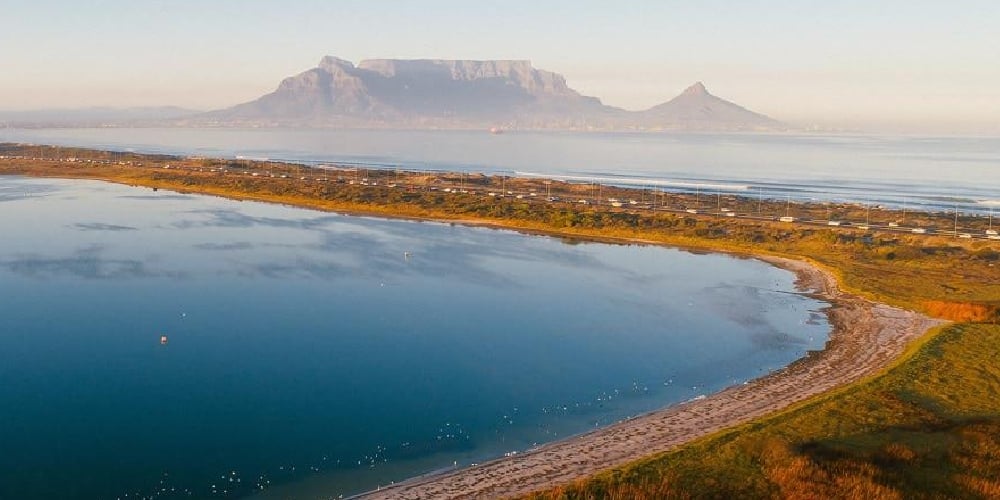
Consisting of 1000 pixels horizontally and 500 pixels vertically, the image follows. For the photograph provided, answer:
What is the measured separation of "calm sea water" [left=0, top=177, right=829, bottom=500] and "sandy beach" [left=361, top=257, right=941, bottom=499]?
136cm

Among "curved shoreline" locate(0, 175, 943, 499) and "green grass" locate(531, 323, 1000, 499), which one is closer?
"green grass" locate(531, 323, 1000, 499)

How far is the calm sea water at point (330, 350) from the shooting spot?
25.6 meters

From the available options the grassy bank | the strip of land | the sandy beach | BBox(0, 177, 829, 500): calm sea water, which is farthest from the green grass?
the grassy bank

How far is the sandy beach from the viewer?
23.0 metres

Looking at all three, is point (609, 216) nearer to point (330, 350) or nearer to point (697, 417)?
point (330, 350)

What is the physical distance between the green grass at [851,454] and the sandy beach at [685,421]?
120 centimetres

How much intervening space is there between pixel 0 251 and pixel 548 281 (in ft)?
146

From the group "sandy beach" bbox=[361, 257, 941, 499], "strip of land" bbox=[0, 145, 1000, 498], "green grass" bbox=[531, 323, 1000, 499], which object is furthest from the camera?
"strip of land" bbox=[0, 145, 1000, 498]

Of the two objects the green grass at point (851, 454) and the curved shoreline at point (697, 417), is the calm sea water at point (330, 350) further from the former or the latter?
the green grass at point (851, 454)

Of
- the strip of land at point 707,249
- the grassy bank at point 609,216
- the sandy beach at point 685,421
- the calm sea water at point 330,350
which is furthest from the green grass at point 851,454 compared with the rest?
the grassy bank at point 609,216

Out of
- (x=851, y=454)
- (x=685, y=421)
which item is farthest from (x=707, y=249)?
(x=851, y=454)

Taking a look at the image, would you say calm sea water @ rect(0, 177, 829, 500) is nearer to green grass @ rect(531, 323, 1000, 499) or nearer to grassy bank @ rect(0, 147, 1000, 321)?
green grass @ rect(531, 323, 1000, 499)

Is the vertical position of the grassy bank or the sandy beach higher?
the grassy bank

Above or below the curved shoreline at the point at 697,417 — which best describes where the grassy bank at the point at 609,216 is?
above
